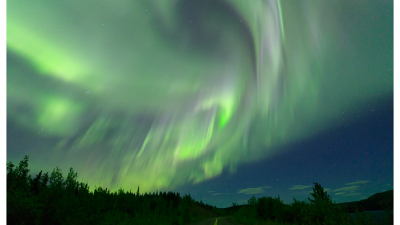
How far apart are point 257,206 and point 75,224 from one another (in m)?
27.9

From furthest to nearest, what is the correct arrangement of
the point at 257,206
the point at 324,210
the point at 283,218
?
the point at 257,206, the point at 283,218, the point at 324,210

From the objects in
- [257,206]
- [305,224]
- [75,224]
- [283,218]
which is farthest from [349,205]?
[257,206]

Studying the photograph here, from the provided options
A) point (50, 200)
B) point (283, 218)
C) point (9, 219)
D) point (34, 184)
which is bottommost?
point (283, 218)

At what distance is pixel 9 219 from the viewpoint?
8.80m

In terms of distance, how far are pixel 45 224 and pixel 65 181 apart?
290 centimetres

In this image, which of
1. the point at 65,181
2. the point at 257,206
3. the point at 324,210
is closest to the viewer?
the point at 65,181

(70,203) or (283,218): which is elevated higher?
(70,203)

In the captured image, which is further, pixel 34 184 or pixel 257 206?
pixel 257 206

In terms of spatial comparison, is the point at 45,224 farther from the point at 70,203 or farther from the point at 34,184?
the point at 34,184

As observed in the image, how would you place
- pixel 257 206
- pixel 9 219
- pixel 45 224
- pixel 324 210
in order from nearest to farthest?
pixel 9 219, pixel 45 224, pixel 324 210, pixel 257 206

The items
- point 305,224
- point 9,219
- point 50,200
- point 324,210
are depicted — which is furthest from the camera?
point 305,224

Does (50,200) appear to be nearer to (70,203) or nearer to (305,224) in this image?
(70,203)

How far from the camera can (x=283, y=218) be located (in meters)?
23.3

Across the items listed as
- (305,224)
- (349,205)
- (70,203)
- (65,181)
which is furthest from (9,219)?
(305,224)
